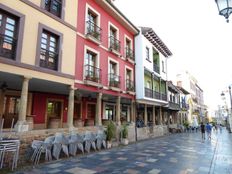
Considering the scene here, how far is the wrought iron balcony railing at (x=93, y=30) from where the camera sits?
41.9 ft

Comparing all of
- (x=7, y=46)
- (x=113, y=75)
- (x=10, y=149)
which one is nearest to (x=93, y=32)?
(x=113, y=75)

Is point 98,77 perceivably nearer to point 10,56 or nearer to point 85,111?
point 85,111

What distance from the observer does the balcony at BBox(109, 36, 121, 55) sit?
48.9ft

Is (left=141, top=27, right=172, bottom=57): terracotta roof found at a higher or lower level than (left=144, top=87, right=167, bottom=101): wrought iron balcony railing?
higher

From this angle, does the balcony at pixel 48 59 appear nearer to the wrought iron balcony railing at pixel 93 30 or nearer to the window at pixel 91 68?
the window at pixel 91 68

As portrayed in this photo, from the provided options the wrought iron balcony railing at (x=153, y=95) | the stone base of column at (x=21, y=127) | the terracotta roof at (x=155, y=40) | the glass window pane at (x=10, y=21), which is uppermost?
the terracotta roof at (x=155, y=40)

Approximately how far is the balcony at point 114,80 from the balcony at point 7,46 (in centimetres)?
745

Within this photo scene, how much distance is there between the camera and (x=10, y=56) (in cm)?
816

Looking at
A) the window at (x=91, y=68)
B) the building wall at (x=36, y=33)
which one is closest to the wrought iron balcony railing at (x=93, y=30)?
the window at (x=91, y=68)

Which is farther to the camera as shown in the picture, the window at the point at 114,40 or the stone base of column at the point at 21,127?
the window at the point at 114,40

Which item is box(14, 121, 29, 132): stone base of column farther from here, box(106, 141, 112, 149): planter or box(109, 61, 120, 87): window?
box(109, 61, 120, 87): window

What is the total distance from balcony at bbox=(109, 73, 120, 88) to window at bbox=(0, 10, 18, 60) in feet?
24.6

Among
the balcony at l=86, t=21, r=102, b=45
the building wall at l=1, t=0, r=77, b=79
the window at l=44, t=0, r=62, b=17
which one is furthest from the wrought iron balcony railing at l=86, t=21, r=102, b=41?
the window at l=44, t=0, r=62, b=17

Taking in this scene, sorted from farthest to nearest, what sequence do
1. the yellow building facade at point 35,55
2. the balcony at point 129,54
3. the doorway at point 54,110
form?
the balcony at point 129,54
the doorway at point 54,110
the yellow building facade at point 35,55
